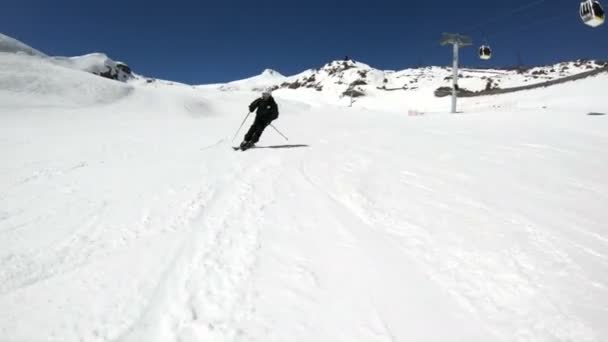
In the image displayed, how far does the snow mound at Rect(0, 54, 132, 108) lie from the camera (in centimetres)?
1864

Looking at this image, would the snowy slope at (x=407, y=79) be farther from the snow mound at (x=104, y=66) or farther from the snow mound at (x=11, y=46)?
the snow mound at (x=104, y=66)

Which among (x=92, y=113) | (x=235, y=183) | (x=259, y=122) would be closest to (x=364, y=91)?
(x=92, y=113)

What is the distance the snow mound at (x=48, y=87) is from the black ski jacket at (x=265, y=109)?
44.6ft

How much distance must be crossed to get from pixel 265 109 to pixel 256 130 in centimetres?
83

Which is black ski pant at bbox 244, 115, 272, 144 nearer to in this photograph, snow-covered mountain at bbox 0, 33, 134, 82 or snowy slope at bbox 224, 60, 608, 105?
snowy slope at bbox 224, 60, 608, 105

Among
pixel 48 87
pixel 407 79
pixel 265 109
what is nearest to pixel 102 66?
pixel 407 79

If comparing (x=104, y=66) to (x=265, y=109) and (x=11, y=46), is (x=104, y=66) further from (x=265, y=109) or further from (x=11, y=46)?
(x=265, y=109)

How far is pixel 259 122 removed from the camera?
9930 millimetres

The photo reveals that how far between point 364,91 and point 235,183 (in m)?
69.9

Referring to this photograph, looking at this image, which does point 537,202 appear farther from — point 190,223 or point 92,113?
point 92,113

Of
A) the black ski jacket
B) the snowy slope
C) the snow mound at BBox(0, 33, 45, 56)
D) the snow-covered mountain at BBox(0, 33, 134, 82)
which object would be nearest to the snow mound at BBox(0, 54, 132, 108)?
the black ski jacket

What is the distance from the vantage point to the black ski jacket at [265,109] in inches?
396

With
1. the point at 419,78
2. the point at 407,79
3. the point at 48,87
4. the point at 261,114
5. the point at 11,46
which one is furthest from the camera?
the point at 407,79

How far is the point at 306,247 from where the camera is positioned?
10.0 feet
